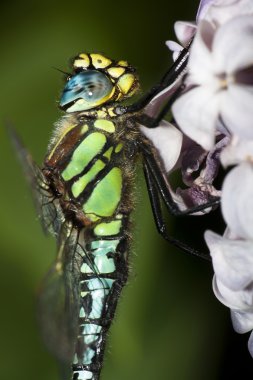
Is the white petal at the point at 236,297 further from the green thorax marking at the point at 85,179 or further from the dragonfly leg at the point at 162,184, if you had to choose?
the green thorax marking at the point at 85,179

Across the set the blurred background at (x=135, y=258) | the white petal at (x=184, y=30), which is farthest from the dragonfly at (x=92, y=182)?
the blurred background at (x=135, y=258)

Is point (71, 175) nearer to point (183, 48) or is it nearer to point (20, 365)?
point (183, 48)

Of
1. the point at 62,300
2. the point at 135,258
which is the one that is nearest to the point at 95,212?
the point at 62,300

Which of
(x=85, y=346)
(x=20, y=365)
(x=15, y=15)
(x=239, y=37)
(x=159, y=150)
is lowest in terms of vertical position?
(x=20, y=365)

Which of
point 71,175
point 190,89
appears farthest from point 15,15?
point 190,89

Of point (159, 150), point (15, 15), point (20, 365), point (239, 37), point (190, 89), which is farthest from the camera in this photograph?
point (15, 15)

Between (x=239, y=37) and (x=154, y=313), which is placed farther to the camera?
(x=154, y=313)

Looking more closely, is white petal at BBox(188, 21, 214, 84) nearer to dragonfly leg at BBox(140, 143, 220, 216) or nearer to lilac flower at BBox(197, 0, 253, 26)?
lilac flower at BBox(197, 0, 253, 26)

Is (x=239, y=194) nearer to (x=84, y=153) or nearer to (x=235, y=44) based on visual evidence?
(x=235, y=44)
